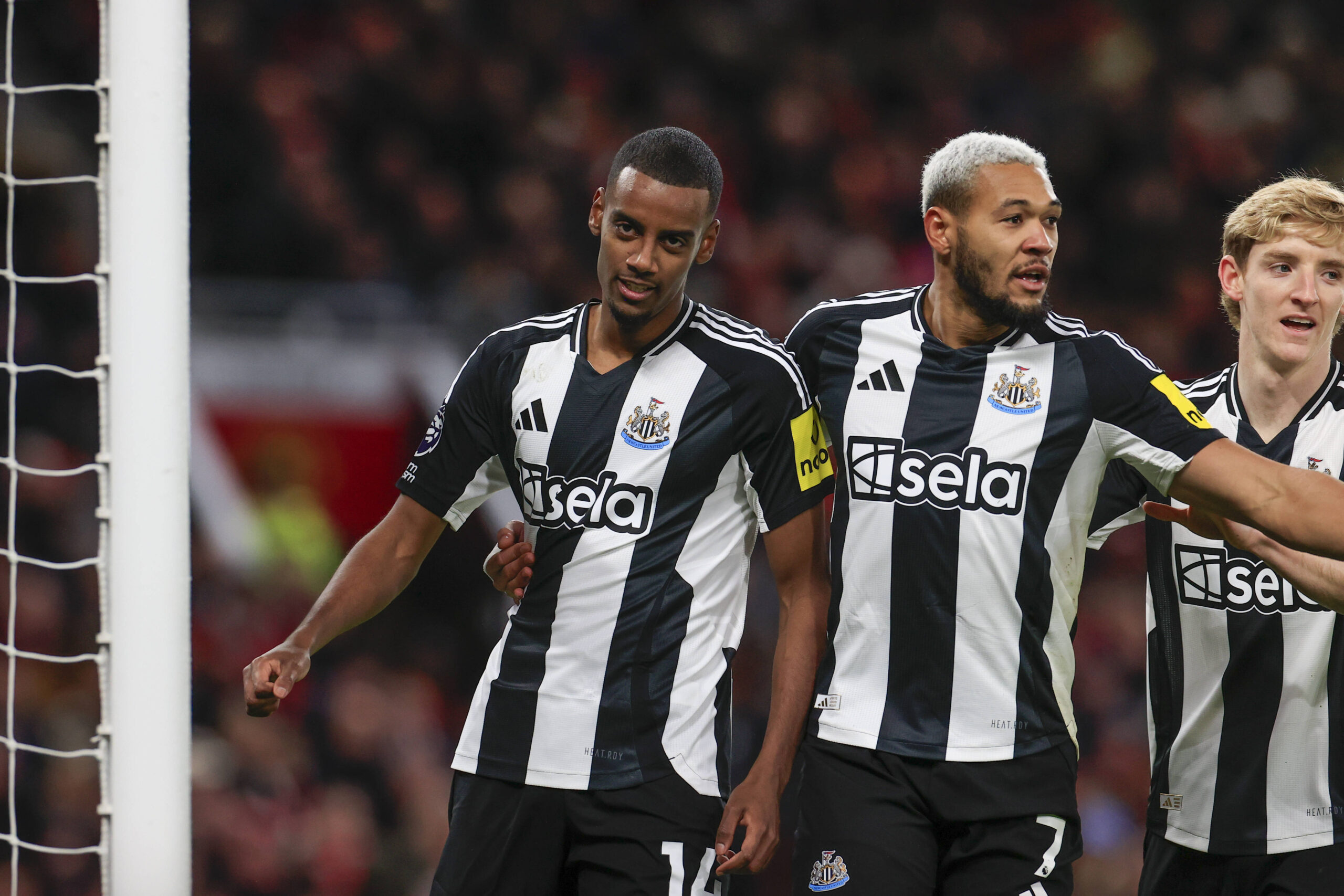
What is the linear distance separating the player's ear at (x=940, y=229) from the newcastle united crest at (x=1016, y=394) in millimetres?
333

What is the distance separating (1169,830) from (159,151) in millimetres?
2685

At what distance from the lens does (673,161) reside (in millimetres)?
3303

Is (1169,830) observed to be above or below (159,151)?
below

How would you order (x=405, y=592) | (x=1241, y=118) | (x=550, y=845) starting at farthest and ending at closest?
(x=1241, y=118)
(x=405, y=592)
(x=550, y=845)

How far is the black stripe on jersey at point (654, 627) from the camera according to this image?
320cm

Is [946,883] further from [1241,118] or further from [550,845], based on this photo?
[1241,118]

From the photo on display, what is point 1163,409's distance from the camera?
324 centimetres

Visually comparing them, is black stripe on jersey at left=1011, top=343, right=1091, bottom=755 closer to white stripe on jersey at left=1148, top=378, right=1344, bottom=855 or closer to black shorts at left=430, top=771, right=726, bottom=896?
white stripe on jersey at left=1148, top=378, right=1344, bottom=855

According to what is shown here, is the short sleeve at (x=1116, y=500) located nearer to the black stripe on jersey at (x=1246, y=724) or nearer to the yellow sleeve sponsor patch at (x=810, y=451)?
the black stripe on jersey at (x=1246, y=724)

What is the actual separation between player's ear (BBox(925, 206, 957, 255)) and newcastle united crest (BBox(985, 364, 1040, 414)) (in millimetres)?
333

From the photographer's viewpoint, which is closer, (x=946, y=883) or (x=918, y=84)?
(x=946, y=883)

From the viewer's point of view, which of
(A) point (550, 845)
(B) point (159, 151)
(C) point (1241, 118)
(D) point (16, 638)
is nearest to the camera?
(B) point (159, 151)

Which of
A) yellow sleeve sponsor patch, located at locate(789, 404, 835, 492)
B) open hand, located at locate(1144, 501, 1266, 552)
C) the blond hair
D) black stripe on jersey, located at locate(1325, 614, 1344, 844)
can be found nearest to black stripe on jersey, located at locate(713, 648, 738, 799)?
yellow sleeve sponsor patch, located at locate(789, 404, 835, 492)

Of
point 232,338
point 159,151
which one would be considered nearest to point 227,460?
point 232,338
